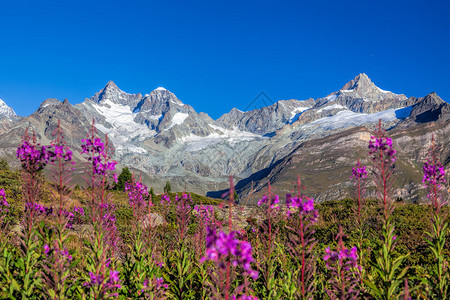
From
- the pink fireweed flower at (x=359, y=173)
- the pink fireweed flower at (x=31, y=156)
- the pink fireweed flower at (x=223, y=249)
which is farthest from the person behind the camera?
the pink fireweed flower at (x=359, y=173)

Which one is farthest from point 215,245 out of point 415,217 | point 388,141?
point 415,217

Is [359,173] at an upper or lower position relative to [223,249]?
upper

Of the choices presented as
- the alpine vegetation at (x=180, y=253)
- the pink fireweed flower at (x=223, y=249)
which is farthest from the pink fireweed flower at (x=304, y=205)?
the pink fireweed flower at (x=223, y=249)

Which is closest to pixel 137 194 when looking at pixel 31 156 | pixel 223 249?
pixel 31 156

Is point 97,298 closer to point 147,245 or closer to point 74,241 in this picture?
point 147,245

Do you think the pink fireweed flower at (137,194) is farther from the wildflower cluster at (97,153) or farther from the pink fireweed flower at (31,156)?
the pink fireweed flower at (31,156)

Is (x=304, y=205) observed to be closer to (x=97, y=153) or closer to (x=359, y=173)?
(x=97, y=153)

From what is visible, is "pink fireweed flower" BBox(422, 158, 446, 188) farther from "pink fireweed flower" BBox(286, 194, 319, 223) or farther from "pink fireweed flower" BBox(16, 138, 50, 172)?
"pink fireweed flower" BBox(16, 138, 50, 172)

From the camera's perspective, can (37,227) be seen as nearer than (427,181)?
Yes

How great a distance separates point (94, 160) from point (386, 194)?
6.10 meters

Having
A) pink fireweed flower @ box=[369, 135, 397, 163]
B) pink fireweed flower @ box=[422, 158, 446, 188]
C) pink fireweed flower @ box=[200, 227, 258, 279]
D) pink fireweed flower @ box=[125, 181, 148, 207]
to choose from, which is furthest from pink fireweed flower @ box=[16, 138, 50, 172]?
pink fireweed flower @ box=[422, 158, 446, 188]

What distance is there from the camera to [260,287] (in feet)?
22.6

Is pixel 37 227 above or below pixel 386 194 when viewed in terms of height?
below

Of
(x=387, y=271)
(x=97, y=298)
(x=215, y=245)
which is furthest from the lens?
(x=387, y=271)
